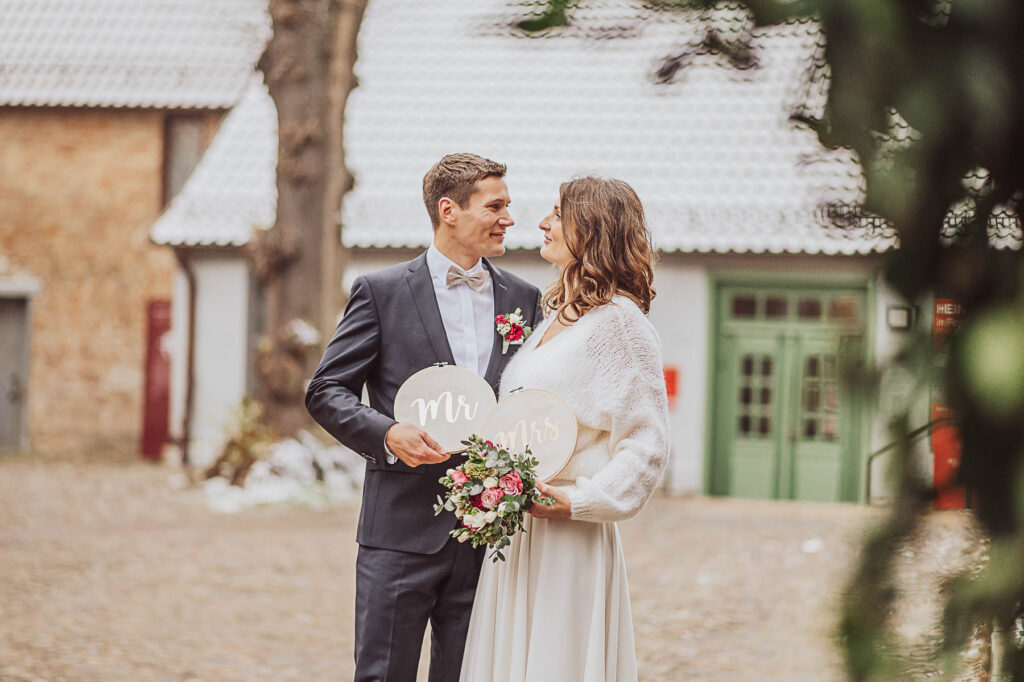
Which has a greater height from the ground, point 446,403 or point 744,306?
point 744,306

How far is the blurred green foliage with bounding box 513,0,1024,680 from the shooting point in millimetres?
752

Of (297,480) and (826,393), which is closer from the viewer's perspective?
(826,393)

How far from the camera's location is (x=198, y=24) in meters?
20.6

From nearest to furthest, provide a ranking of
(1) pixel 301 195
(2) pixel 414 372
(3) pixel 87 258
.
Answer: (2) pixel 414 372
(1) pixel 301 195
(3) pixel 87 258

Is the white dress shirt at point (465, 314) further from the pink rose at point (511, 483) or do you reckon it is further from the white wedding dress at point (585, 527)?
the pink rose at point (511, 483)

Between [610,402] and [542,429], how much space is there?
0.57ft

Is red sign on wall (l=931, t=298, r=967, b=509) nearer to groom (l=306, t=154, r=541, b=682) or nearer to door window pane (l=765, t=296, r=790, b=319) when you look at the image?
groom (l=306, t=154, r=541, b=682)

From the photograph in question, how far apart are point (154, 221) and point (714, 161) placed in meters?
8.22

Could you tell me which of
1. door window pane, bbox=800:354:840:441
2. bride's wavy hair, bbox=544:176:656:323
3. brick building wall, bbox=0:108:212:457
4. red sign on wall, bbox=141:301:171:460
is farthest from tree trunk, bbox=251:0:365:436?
door window pane, bbox=800:354:840:441

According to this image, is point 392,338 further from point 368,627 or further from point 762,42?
point 762,42

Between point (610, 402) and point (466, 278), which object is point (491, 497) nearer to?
point (610, 402)

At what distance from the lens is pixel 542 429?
9.14 ft

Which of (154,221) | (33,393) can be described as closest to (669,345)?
(154,221)

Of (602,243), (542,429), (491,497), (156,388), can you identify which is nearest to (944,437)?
(491,497)
